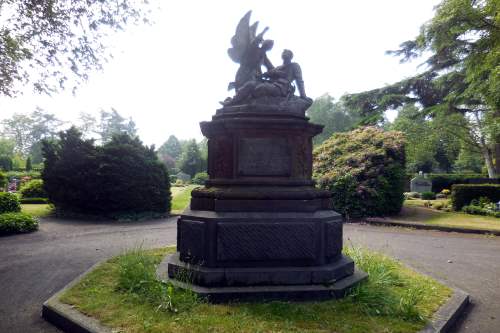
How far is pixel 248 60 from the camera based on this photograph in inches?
236

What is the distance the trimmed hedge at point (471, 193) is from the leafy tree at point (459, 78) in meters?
4.30

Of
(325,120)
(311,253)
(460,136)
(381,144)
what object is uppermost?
(325,120)

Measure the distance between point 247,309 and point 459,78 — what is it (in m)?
25.7

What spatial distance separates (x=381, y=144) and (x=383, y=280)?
10632 mm

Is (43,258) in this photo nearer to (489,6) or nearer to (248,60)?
(248,60)

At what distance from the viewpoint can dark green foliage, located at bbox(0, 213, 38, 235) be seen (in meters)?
9.92

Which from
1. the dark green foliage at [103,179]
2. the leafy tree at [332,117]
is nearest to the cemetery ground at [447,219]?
the dark green foliage at [103,179]

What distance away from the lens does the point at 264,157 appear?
16.9 ft

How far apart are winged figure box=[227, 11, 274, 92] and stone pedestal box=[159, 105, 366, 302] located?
0.91m

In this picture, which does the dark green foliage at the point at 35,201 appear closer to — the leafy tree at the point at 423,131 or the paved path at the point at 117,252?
the paved path at the point at 117,252

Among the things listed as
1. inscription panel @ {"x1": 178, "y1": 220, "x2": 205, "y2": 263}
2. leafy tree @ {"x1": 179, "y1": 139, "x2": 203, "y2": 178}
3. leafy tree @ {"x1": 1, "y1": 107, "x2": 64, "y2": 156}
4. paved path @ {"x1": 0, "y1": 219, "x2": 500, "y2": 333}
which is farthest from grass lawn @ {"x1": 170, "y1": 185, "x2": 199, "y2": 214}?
leafy tree @ {"x1": 1, "y1": 107, "x2": 64, "y2": 156}

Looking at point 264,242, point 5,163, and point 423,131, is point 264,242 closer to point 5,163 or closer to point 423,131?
point 423,131

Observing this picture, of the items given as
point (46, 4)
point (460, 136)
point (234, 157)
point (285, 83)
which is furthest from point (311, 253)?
point (460, 136)

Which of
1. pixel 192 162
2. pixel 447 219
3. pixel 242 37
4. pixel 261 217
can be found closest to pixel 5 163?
pixel 192 162
